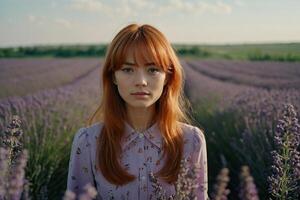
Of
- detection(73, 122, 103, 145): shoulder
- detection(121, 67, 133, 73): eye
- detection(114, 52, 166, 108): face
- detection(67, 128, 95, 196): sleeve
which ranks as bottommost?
detection(67, 128, 95, 196): sleeve

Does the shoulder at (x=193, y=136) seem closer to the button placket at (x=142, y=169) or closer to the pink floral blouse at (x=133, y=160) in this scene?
the pink floral blouse at (x=133, y=160)

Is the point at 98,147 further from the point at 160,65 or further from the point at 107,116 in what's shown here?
the point at 160,65

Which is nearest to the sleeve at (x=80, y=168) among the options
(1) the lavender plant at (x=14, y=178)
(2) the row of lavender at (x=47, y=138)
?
(1) the lavender plant at (x=14, y=178)

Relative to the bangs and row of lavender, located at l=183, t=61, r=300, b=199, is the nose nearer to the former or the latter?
the bangs

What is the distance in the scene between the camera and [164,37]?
2.45 meters

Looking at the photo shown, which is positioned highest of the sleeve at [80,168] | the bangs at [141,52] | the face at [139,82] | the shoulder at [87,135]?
the bangs at [141,52]

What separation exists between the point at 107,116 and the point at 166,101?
0.26m

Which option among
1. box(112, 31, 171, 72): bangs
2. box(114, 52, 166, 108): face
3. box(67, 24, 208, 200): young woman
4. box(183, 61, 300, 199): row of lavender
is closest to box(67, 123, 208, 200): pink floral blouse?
box(67, 24, 208, 200): young woman

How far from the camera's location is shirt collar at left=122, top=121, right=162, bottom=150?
2469mm

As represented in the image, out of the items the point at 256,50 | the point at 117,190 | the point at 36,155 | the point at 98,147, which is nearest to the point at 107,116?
the point at 98,147

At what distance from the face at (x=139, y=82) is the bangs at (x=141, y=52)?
0.01m

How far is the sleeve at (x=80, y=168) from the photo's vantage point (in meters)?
2.47

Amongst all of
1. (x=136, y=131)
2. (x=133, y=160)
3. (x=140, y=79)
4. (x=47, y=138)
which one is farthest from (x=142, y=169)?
(x=47, y=138)

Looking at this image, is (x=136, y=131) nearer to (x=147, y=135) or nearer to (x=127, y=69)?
(x=147, y=135)
